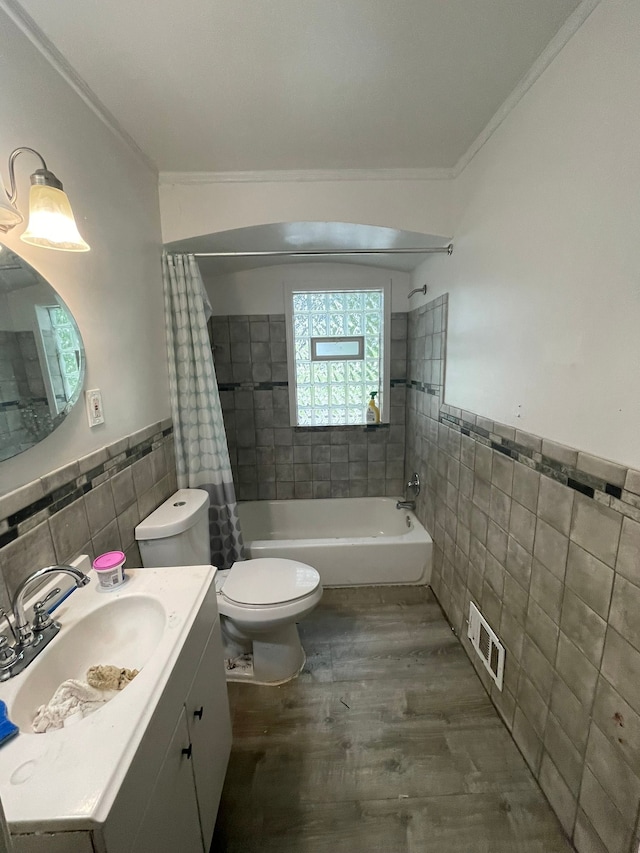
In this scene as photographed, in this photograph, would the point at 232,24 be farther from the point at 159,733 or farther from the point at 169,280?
the point at 159,733

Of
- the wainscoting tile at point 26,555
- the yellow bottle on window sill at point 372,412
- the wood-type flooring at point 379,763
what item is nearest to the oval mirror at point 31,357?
the wainscoting tile at point 26,555

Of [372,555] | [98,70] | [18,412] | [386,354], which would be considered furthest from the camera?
[386,354]

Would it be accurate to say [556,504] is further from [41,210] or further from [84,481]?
[41,210]

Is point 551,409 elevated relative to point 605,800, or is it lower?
elevated

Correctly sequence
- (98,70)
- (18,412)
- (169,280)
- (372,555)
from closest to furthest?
(18,412), (98,70), (169,280), (372,555)

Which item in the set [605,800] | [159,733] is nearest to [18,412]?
[159,733]

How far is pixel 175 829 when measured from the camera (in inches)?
30.1

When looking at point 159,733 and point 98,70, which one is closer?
point 159,733

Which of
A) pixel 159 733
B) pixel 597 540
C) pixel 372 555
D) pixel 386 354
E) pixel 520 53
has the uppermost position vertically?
pixel 520 53

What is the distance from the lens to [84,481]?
45.7 inches

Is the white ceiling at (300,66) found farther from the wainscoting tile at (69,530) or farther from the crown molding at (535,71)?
the wainscoting tile at (69,530)

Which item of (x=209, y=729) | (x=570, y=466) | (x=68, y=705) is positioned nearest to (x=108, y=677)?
(x=68, y=705)

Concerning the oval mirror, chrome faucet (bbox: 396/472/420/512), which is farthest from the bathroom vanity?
chrome faucet (bbox: 396/472/420/512)

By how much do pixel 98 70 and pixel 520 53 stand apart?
1328mm
